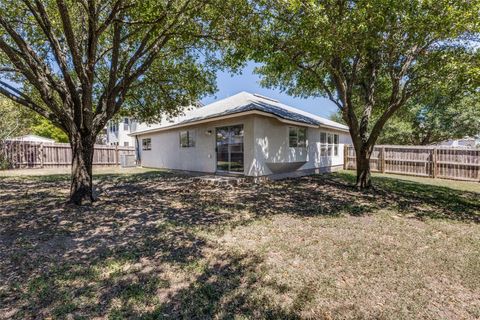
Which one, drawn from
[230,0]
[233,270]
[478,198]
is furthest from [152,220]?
[478,198]

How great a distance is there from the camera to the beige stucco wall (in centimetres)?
1030

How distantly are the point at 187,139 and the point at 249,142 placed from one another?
4759 millimetres

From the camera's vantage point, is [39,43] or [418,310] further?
[39,43]

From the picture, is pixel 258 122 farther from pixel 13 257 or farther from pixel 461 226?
pixel 13 257

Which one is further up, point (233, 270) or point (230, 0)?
point (230, 0)

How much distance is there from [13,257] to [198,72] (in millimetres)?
8108

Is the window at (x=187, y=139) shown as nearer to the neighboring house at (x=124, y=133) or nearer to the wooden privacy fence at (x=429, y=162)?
the wooden privacy fence at (x=429, y=162)

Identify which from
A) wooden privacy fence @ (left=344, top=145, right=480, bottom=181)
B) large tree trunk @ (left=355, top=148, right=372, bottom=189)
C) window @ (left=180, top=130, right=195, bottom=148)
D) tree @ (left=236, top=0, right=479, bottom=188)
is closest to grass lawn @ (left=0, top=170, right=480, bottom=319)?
large tree trunk @ (left=355, top=148, right=372, bottom=189)

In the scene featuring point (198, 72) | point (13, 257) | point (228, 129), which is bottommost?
point (13, 257)

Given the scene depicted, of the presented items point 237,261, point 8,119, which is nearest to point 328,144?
point 237,261

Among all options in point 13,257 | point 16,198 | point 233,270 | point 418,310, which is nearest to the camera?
point 418,310

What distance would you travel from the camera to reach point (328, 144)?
1541cm

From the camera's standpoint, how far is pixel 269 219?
5535mm

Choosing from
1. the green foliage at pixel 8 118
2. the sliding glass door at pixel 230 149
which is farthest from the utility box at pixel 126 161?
the sliding glass door at pixel 230 149
